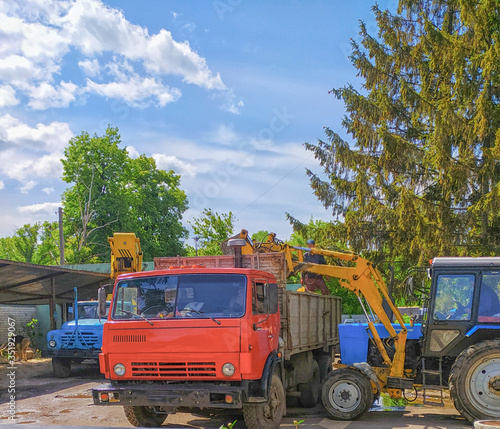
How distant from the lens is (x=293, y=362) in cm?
937

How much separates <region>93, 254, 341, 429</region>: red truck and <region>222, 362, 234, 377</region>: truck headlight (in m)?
0.01

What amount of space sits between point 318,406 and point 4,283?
11210 mm

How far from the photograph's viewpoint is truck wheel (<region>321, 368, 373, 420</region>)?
28.4 ft

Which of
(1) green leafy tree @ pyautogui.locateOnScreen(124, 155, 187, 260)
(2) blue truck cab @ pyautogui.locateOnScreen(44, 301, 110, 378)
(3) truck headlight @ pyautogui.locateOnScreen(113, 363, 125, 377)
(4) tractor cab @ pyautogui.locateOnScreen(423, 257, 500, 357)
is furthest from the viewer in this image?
(1) green leafy tree @ pyautogui.locateOnScreen(124, 155, 187, 260)

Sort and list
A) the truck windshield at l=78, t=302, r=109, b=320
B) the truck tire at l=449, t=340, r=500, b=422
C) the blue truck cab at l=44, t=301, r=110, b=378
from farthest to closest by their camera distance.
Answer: the truck windshield at l=78, t=302, r=109, b=320
the blue truck cab at l=44, t=301, r=110, b=378
the truck tire at l=449, t=340, r=500, b=422

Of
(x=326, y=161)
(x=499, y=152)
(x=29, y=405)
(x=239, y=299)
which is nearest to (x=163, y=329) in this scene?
(x=239, y=299)

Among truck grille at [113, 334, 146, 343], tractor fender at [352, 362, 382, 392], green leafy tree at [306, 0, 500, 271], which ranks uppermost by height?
green leafy tree at [306, 0, 500, 271]

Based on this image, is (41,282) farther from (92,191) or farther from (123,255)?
(92,191)

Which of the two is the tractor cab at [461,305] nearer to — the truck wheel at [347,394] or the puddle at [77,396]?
the truck wheel at [347,394]

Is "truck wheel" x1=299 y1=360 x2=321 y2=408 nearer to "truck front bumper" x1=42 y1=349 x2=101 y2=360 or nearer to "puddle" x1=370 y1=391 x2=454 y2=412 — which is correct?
"puddle" x1=370 y1=391 x2=454 y2=412

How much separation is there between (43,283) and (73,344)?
4810 millimetres

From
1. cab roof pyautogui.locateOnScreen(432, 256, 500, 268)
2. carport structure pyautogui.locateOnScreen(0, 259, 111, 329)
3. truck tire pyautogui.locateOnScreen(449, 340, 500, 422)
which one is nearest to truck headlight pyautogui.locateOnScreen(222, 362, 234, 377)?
truck tire pyautogui.locateOnScreen(449, 340, 500, 422)

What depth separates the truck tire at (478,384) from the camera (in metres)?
7.91

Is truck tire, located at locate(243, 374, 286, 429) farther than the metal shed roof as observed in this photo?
No
